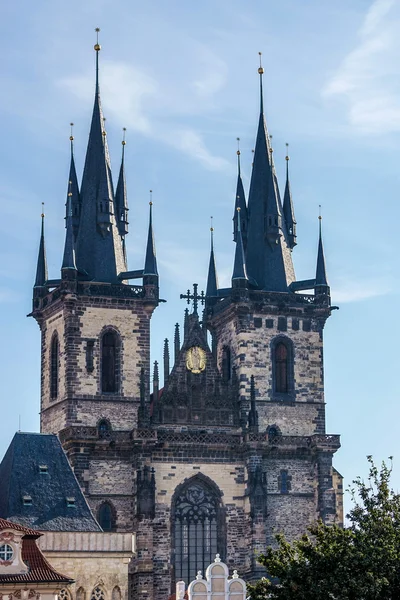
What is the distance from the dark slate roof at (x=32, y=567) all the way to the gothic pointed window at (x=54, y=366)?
73.8 ft

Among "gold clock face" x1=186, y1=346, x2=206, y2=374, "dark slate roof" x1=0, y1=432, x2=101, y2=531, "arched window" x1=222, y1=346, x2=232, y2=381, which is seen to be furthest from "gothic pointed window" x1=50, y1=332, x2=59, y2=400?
"dark slate roof" x1=0, y1=432, x2=101, y2=531

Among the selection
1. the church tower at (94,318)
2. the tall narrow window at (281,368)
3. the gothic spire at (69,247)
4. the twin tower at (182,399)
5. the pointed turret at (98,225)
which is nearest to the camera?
the twin tower at (182,399)

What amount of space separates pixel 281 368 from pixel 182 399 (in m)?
5.98

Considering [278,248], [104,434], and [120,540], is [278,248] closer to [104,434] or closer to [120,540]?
[104,434]

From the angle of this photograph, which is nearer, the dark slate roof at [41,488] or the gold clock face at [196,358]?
the dark slate roof at [41,488]

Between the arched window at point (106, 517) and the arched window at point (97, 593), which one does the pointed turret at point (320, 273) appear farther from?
the arched window at point (97, 593)

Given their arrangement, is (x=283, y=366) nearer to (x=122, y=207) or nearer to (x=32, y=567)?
(x=122, y=207)

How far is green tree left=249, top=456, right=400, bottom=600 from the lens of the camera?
52.9 metres

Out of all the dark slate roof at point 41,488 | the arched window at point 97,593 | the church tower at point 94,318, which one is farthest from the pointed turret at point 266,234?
the arched window at point 97,593

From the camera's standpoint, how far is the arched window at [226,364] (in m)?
86.2

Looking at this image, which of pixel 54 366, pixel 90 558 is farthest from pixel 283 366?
pixel 90 558

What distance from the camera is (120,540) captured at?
67.5 m

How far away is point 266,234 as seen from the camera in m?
87.6

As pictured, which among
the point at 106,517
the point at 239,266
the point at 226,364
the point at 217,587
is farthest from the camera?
the point at 226,364
